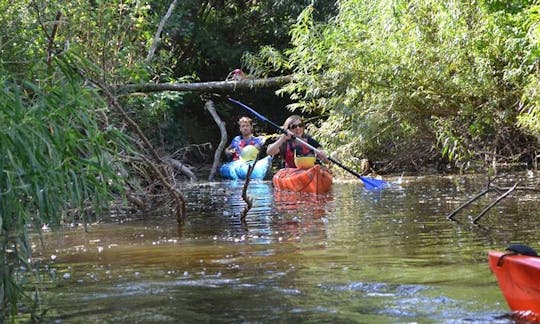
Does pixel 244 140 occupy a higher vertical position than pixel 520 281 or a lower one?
higher

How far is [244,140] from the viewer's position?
17.2 metres

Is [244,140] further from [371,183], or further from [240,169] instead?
[371,183]

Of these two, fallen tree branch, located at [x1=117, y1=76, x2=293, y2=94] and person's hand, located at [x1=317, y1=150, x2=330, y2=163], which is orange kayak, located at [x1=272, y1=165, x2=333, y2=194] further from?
fallen tree branch, located at [x1=117, y1=76, x2=293, y2=94]

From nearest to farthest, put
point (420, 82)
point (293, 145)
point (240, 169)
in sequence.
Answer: point (293, 145)
point (420, 82)
point (240, 169)

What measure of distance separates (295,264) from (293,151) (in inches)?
286

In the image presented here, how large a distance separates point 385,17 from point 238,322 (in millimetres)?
9526

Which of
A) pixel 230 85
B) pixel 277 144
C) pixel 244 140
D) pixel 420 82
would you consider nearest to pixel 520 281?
pixel 277 144

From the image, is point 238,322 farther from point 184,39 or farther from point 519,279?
point 184,39

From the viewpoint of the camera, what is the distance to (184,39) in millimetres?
21531

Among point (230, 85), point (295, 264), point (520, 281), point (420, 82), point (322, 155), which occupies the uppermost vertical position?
point (230, 85)

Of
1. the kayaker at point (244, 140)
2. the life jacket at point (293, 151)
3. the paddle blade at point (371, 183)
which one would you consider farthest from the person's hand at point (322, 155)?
the kayaker at point (244, 140)

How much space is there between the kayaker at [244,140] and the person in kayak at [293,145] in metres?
3.13

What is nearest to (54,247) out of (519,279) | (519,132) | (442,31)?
(519,279)

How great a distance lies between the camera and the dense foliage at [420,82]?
12.4m
